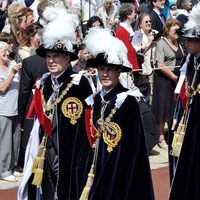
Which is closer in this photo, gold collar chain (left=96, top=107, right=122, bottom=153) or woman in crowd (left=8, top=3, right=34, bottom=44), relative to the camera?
gold collar chain (left=96, top=107, right=122, bottom=153)

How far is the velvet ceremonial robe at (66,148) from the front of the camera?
5688mm

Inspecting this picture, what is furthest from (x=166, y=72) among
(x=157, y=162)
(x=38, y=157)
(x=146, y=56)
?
(x=38, y=157)

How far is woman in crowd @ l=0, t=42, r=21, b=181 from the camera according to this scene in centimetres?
780

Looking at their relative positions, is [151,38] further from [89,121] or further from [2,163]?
[89,121]

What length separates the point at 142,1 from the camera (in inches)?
579

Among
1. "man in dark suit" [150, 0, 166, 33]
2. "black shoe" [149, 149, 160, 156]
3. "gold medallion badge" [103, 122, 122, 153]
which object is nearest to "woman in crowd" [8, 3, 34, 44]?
"black shoe" [149, 149, 160, 156]

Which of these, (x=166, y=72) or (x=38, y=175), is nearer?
(x=38, y=175)

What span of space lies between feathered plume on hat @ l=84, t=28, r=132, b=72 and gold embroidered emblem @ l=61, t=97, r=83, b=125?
56 cm

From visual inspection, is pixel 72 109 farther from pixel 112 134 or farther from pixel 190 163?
pixel 190 163

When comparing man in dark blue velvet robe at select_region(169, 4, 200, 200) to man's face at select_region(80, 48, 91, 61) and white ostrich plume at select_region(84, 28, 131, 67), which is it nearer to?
white ostrich plume at select_region(84, 28, 131, 67)

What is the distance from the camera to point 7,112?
7961mm

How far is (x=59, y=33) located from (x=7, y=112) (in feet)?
7.96

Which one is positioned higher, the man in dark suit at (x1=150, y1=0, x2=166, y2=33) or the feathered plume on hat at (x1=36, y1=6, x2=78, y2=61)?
the man in dark suit at (x1=150, y1=0, x2=166, y2=33)

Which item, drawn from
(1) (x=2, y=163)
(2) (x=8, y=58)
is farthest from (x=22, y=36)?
(1) (x=2, y=163)
